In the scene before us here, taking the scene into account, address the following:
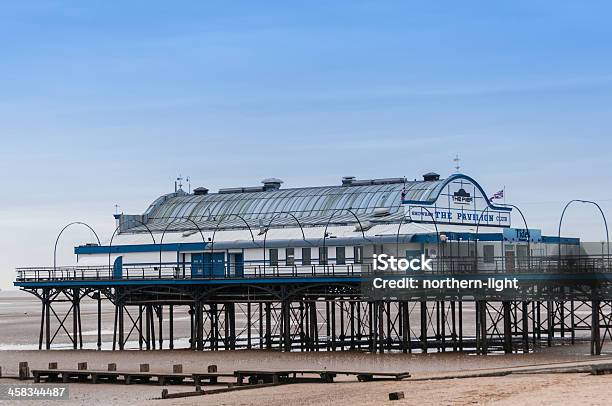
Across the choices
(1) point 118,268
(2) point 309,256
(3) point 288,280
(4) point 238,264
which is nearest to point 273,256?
(4) point 238,264

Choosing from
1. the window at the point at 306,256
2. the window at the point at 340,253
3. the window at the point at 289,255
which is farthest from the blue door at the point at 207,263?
the window at the point at 340,253

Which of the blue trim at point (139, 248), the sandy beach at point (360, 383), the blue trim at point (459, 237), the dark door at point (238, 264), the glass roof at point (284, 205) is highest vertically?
the glass roof at point (284, 205)

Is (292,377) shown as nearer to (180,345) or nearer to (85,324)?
(180,345)

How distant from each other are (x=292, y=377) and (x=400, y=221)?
2821cm

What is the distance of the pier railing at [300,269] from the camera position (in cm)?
6253

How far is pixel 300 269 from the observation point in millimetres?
73875

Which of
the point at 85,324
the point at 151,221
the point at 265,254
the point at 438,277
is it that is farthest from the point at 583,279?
the point at 85,324

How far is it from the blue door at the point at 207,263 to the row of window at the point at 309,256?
10.3ft

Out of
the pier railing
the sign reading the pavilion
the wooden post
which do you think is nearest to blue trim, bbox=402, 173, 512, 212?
the sign reading the pavilion

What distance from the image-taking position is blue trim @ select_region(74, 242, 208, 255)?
8131 cm

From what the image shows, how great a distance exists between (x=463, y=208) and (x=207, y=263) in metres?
16.9

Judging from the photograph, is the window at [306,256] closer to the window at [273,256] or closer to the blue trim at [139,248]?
the window at [273,256]

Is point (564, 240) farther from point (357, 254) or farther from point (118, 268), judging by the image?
point (118, 268)

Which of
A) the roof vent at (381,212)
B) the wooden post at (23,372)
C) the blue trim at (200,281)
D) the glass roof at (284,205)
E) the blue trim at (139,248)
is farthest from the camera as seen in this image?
the glass roof at (284,205)
